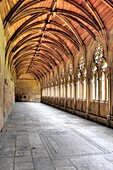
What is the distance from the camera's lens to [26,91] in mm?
32281

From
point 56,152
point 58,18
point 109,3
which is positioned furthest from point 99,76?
point 56,152

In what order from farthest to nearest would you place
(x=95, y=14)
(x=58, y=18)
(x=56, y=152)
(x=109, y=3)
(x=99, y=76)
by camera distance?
1. (x=58, y=18)
2. (x=99, y=76)
3. (x=95, y=14)
4. (x=109, y=3)
5. (x=56, y=152)

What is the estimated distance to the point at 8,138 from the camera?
546 cm

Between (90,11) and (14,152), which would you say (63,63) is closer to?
(90,11)

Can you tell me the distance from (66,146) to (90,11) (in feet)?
20.5

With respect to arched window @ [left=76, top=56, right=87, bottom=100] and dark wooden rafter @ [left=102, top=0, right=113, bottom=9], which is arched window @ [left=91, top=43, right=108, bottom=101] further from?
dark wooden rafter @ [left=102, top=0, right=113, bottom=9]

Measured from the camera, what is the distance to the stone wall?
3216cm

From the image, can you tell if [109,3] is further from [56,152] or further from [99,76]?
[56,152]

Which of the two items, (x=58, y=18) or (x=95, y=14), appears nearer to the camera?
(x=95, y=14)

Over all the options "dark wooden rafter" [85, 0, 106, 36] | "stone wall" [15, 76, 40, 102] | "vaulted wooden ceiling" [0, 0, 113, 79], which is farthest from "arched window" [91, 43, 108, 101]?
"stone wall" [15, 76, 40, 102]

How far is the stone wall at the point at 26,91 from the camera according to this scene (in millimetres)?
32156

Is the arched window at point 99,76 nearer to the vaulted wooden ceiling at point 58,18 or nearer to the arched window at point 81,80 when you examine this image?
the vaulted wooden ceiling at point 58,18

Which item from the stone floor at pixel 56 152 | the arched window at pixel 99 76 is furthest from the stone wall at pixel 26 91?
the stone floor at pixel 56 152

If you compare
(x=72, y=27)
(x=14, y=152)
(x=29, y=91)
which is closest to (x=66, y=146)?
(x=14, y=152)
